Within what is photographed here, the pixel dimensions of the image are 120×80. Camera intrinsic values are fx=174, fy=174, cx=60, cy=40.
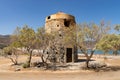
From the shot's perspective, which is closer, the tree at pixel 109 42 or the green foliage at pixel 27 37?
the tree at pixel 109 42

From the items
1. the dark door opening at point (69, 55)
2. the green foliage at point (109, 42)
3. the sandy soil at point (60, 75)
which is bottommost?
the sandy soil at point (60, 75)

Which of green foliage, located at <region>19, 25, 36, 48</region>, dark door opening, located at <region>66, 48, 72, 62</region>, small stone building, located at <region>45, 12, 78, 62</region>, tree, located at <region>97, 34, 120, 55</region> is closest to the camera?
tree, located at <region>97, 34, 120, 55</region>

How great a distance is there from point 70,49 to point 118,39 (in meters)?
12.4

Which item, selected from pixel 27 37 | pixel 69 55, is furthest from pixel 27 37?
pixel 69 55

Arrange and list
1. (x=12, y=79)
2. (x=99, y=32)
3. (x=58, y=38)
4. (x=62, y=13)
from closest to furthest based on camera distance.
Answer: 1. (x=12, y=79)
2. (x=99, y=32)
3. (x=58, y=38)
4. (x=62, y=13)

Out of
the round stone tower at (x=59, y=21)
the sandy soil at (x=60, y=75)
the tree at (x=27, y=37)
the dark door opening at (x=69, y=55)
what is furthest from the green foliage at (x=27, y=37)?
the dark door opening at (x=69, y=55)

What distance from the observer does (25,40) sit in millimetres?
26031

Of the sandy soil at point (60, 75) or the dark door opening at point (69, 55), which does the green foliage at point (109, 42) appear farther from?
the dark door opening at point (69, 55)

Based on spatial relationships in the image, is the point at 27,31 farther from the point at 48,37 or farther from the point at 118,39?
the point at 118,39

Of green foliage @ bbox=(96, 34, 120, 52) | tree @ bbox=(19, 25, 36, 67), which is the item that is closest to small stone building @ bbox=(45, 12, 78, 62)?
tree @ bbox=(19, 25, 36, 67)

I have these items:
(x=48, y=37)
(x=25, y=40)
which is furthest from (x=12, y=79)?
(x=48, y=37)

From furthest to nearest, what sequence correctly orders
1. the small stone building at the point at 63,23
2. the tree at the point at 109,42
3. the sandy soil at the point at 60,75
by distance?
the small stone building at the point at 63,23 → the tree at the point at 109,42 → the sandy soil at the point at 60,75

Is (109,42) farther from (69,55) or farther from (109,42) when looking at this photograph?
(69,55)

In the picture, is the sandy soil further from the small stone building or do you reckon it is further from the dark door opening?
the dark door opening
